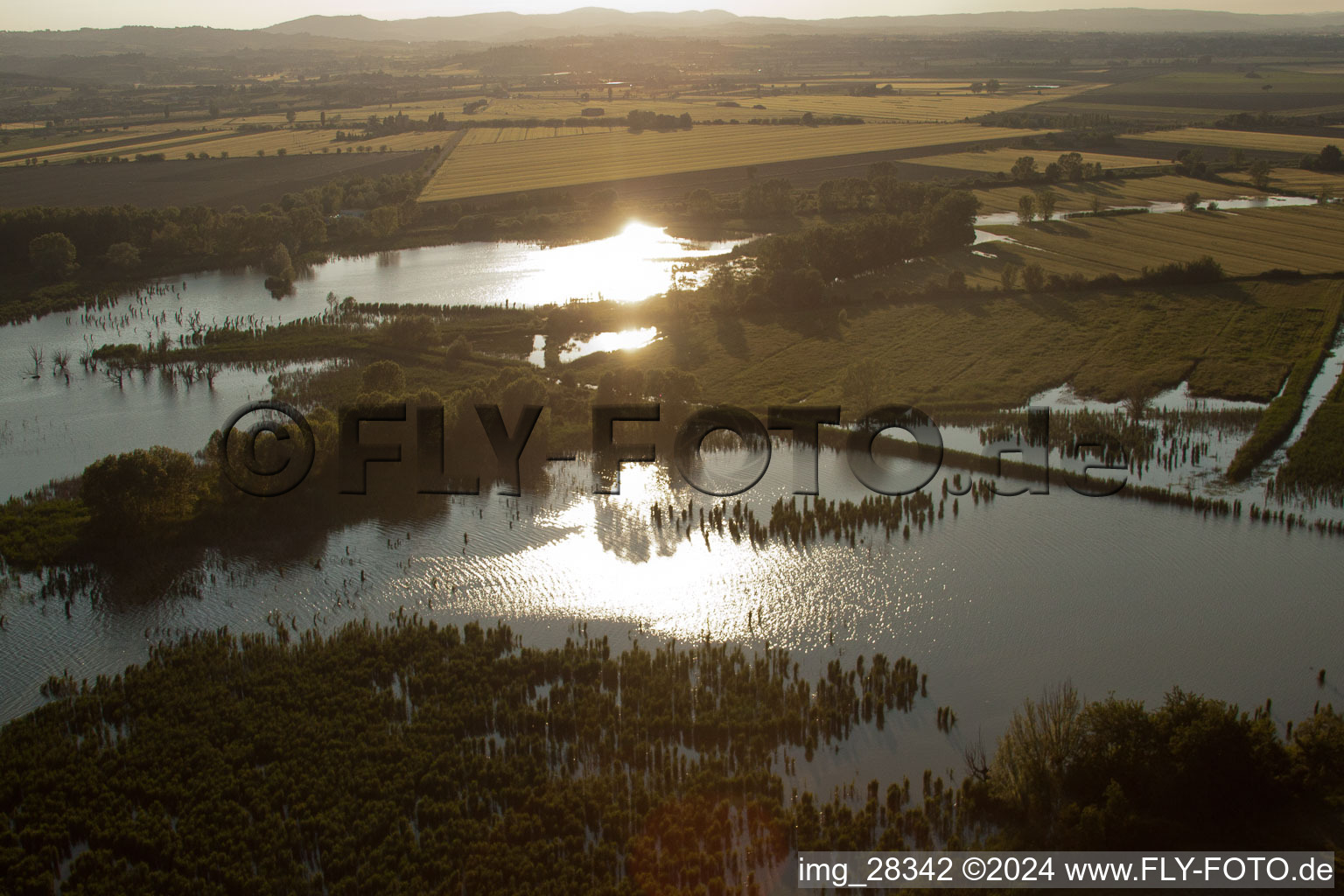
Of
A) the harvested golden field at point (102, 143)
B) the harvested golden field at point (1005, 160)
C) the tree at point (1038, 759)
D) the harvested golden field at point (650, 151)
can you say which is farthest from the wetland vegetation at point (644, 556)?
the harvested golden field at point (102, 143)

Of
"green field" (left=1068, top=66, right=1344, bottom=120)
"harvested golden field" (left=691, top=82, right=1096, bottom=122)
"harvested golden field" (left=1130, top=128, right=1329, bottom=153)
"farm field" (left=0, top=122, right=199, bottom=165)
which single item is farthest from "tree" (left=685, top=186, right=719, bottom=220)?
"green field" (left=1068, top=66, right=1344, bottom=120)

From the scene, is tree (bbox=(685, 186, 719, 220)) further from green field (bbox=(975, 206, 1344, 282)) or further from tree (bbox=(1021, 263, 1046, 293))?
tree (bbox=(1021, 263, 1046, 293))

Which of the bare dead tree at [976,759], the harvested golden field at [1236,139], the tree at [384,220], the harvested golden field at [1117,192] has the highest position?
the harvested golden field at [1236,139]

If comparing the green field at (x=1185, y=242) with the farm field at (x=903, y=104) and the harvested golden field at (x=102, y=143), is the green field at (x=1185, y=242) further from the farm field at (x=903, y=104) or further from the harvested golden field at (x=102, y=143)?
the harvested golden field at (x=102, y=143)

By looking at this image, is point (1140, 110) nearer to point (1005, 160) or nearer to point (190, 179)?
point (1005, 160)

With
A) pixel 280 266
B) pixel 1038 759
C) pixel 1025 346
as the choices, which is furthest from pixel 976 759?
pixel 280 266
